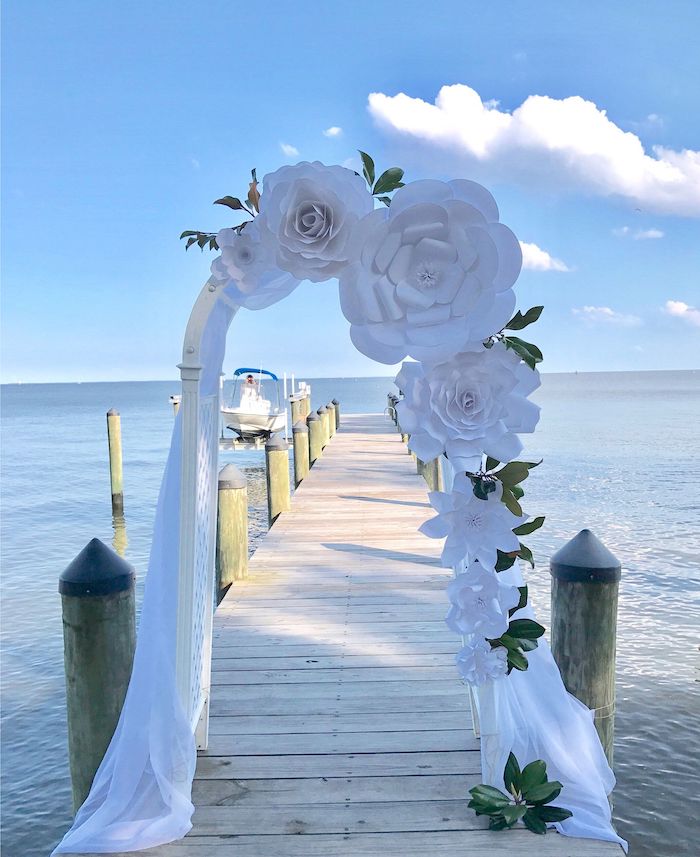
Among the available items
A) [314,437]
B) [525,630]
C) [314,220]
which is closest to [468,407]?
[314,220]

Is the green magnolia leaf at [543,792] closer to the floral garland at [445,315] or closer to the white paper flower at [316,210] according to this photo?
the floral garland at [445,315]

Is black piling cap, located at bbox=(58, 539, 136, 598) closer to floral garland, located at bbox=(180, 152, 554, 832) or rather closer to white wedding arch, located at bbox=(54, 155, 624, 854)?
white wedding arch, located at bbox=(54, 155, 624, 854)

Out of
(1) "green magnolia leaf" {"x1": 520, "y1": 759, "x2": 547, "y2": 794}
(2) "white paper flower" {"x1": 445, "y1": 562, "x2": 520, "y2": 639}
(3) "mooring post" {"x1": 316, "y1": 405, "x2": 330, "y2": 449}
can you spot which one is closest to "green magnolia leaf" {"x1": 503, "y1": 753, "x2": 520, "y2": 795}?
(1) "green magnolia leaf" {"x1": 520, "y1": 759, "x2": 547, "y2": 794}

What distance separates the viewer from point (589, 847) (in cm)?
252

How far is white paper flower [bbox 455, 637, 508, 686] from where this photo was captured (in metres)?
2.34

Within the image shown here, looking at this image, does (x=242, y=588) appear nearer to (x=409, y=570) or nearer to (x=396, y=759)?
(x=409, y=570)

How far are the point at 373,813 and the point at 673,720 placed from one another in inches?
166

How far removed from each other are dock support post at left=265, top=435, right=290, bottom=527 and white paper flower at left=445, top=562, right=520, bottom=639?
6.41m

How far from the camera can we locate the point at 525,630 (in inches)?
94.3

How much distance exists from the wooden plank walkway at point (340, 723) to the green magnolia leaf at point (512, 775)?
0.14m

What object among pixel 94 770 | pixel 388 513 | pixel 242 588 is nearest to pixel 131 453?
pixel 388 513

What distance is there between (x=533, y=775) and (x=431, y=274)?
1864 millimetres

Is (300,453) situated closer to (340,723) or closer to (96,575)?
(340,723)

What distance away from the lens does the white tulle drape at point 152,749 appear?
2.55 meters
